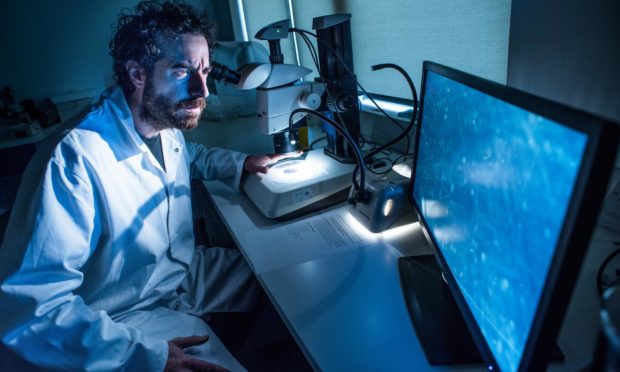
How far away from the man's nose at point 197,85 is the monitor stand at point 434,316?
0.74 metres

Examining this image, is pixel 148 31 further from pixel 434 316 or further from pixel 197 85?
pixel 434 316

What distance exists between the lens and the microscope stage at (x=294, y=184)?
1.05 m

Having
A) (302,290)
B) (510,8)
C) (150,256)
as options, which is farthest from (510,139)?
(150,256)

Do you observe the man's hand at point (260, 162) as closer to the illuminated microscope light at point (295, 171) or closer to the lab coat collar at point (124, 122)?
the illuminated microscope light at point (295, 171)

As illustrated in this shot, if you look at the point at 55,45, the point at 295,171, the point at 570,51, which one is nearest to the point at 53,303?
the point at 295,171

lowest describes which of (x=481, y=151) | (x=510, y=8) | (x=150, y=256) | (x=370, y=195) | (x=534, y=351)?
(x=150, y=256)

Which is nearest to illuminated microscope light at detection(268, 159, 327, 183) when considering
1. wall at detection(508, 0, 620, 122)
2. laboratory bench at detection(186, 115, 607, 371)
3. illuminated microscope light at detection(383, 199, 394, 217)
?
laboratory bench at detection(186, 115, 607, 371)

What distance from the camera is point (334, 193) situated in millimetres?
1126

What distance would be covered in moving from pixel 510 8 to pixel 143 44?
1.06m

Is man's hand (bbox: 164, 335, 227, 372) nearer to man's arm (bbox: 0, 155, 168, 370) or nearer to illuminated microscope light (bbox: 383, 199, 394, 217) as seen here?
man's arm (bbox: 0, 155, 168, 370)

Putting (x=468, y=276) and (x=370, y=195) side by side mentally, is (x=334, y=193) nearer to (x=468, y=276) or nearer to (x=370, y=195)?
(x=370, y=195)

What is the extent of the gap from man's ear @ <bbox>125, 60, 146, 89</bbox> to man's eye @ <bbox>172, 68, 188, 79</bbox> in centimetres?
10

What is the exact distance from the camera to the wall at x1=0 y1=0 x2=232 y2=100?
8.16 ft

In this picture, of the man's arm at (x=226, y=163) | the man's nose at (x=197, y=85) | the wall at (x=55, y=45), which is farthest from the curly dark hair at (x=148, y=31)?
the wall at (x=55, y=45)
